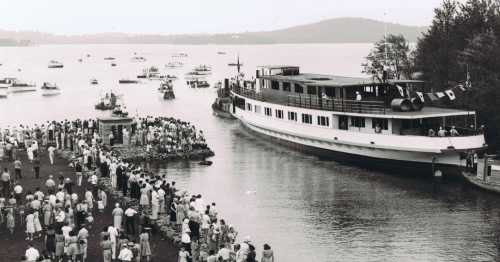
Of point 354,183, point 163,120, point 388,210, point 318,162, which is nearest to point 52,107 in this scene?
point 163,120

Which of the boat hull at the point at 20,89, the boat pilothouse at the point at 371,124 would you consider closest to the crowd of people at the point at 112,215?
the boat pilothouse at the point at 371,124

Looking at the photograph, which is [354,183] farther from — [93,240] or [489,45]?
[93,240]

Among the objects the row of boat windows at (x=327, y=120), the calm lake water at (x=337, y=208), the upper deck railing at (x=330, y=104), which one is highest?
the upper deck railing at (x=330, y=104)

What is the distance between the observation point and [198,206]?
1168 inches

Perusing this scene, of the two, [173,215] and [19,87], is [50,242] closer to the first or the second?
[173,215]

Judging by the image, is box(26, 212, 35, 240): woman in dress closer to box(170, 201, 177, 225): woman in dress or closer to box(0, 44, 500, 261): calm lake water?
box(170, 201, 177, 225): woman in dress

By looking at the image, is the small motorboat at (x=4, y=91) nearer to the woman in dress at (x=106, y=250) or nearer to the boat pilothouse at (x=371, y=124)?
the boat pilothouse at (x=371, y=124)

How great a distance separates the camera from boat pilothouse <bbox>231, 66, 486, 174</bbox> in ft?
146

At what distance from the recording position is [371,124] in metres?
49.5

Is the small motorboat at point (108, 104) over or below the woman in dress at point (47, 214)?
below

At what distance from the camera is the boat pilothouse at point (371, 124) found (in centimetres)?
4441

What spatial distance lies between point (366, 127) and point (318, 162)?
16.8 feet

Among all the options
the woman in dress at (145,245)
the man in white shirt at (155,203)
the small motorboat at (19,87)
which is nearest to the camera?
the woman in dress at (145,245)

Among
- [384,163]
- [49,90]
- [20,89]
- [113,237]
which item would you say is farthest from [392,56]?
[20,89]
